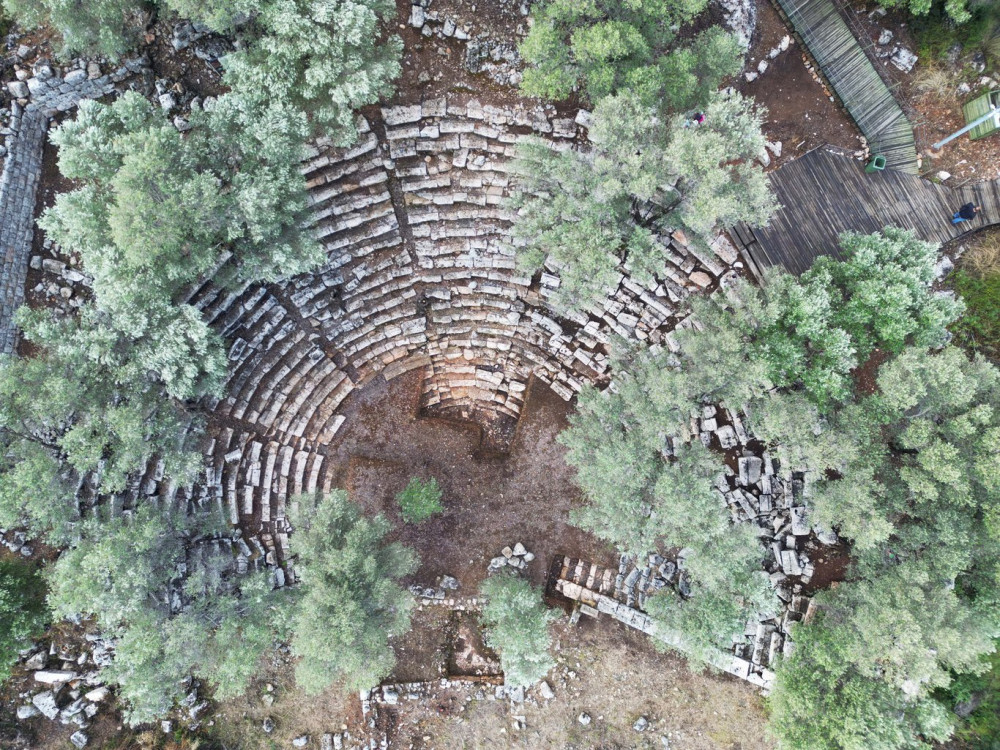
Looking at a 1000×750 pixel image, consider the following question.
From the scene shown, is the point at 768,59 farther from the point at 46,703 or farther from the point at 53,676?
the point at 46,703

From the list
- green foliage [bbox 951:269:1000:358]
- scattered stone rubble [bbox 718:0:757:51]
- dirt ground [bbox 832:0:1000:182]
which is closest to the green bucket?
dirt ground [bbox 832:0:1000:182]

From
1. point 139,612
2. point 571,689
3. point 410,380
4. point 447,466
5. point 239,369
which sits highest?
point 239,369

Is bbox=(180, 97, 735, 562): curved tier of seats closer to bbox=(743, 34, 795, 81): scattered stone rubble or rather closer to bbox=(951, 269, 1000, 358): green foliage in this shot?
bbox=(743, 34, 795, 81): scattered stone rubble

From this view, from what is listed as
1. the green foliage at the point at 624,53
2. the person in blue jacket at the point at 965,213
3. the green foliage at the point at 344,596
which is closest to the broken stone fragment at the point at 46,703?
the green foliage at the point at 344,596

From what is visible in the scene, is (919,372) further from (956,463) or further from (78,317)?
(78,317)

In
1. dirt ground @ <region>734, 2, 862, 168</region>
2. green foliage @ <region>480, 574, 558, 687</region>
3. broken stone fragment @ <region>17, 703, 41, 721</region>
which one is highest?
dirt ground @ <region>734, 2, 862, 168</region>

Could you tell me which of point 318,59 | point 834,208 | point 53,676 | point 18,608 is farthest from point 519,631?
point 318,59

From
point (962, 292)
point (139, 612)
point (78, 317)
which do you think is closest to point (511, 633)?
point (139, 612)
